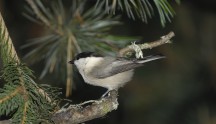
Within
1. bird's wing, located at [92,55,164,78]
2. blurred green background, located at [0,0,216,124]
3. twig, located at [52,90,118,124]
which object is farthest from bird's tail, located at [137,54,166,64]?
blurred green background, located at [0,0,216,124]

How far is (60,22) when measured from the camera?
2197 mm

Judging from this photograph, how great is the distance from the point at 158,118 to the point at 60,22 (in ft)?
4.37

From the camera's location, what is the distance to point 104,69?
7.60 feet

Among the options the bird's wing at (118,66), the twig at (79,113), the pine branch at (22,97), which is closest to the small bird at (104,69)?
the bird's wing at (118,66)

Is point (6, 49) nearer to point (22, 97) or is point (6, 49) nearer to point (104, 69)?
point (22, 97)

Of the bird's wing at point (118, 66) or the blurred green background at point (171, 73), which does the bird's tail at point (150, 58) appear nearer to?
the bird's wing at point (118, 66)

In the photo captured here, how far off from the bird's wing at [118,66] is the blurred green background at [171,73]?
839 mm

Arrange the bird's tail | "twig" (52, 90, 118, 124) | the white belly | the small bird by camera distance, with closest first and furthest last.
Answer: "twig" (52, 90, 118, 124)
the bird's tail
the small bird
the white belly

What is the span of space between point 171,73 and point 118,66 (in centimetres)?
127

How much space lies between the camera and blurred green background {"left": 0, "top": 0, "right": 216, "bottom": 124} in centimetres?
317

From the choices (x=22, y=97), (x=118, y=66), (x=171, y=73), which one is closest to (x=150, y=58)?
(x=118, y=66)

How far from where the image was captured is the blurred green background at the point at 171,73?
3.17 meters

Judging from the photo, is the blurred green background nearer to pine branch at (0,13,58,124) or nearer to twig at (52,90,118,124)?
twig at (52,90,118,124)

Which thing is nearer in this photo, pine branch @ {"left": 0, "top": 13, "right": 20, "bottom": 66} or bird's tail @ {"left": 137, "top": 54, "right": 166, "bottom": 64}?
pine branch @ {"left": 0, "top": 13, "right": 20, "bottom": 66}
